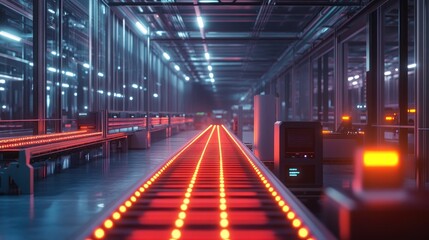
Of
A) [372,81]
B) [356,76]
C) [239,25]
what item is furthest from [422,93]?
[356,76]

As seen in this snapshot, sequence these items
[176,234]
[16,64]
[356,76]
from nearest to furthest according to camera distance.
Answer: [176,234] < [16,64] < [356,76]

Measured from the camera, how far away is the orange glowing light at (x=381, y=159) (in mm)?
2994

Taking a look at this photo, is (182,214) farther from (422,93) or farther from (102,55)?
(102,55)

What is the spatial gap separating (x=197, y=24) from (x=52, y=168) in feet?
44.5

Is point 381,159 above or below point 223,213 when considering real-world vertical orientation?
above

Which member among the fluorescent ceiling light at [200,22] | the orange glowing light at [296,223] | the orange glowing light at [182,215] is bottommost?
the orange glowing light at [182,215]

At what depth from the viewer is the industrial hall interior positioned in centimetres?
538

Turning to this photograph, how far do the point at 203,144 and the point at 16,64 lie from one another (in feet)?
30.3

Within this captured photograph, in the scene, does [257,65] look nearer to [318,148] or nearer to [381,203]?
[318,148]

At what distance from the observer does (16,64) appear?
2117 centimetres

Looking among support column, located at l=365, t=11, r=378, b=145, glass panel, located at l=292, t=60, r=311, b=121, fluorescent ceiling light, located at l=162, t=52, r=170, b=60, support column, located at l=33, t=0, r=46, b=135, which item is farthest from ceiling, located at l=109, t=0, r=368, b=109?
support column, located at l=33, t=0, r=46, b=135

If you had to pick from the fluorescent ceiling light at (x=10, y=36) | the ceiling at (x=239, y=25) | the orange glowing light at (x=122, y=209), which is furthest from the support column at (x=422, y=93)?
the fluorescent ceiling light at (x=10, y=36)

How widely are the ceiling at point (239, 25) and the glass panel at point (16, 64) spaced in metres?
3.65

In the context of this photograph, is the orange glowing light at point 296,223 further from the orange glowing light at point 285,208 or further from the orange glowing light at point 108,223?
the orange glowing light at point 108,223
